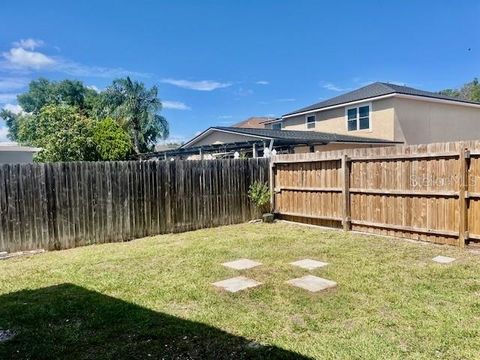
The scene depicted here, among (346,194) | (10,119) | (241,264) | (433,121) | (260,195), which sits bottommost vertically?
(241,264)

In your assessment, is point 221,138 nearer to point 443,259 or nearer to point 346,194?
point 346,194

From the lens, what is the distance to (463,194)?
624 cm

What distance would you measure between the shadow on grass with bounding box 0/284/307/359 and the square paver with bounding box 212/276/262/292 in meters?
1.07

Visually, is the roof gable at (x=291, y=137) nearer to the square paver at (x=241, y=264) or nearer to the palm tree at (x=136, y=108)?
the square paver at (x=241, y=264)

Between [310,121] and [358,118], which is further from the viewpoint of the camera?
[310,121]

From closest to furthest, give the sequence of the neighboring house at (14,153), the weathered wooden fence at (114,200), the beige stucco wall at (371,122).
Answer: the weathered wooden fence at (114,200), the beige stucco wall at (371,122), the neighboring house at (14,153)

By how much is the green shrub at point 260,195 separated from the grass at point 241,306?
3437 millimetres

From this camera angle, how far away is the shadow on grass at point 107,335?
298cm

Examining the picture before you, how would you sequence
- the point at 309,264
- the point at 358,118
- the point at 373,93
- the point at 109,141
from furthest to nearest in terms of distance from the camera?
the point at 109,141 < the point at 358,118 < the point at 373,93 < the point at 309,264

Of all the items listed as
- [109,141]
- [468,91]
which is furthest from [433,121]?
[468,91]

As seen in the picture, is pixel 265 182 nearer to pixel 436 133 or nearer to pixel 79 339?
pixel 79 339

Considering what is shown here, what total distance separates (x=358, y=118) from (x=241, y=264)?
15073 mm

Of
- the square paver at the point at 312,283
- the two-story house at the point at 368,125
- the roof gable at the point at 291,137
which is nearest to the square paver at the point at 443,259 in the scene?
the square paver at the point at 312,283

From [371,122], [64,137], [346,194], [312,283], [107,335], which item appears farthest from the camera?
[64,137]
